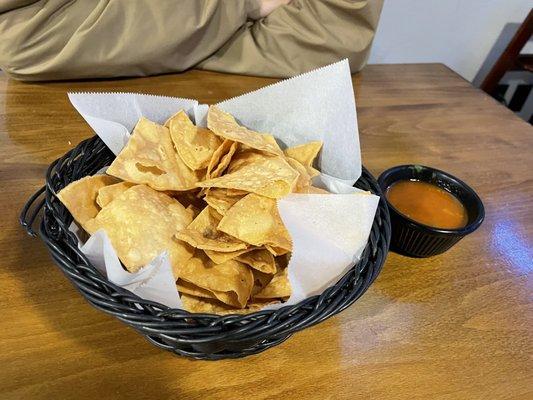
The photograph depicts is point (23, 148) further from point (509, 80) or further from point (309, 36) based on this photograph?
point (509, 80)

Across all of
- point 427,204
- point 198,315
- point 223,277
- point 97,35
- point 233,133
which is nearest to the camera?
point 198,315

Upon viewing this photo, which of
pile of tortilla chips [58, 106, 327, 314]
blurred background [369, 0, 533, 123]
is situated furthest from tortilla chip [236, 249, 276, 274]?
blurred background [369, 0, 533, 123]

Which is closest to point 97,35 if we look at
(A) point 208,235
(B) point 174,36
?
(B) point 174,36

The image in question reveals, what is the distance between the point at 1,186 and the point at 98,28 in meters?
0.51

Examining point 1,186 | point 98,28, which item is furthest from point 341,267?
point 98,28

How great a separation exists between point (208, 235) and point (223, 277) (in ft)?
0.30

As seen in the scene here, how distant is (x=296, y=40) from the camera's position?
140cm

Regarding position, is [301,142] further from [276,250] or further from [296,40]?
[296,40]

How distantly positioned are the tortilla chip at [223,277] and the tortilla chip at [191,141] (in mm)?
201

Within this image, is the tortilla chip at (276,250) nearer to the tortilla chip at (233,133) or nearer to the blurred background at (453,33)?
the tortilla chip at (233,133)

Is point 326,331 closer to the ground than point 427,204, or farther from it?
closer to the ground

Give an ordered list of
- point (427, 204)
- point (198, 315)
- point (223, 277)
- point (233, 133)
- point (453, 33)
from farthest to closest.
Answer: point (453, 33), point (427, 204), point (233, 133), point (223, 277), point (198, 315)

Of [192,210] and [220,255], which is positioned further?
[192,210]

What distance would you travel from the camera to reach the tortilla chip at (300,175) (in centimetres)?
73
